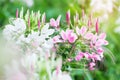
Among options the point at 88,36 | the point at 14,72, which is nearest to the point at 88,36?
the point at 88,36

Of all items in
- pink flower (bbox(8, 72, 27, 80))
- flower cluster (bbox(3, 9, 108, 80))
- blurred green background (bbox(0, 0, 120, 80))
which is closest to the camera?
pink flower (bbox(8, 72, 27, 80))

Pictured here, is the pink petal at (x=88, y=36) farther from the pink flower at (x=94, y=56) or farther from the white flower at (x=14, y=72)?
the white flower at (x=14, y=72)

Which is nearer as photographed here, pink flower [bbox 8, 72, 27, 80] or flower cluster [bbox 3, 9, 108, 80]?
pink flower [bbox 8, 72, 27, 80]

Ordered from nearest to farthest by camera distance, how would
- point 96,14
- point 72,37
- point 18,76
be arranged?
point 18,76 → point 72,37 → point 96,14

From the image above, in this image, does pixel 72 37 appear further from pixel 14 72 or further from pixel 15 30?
pixel 14 72

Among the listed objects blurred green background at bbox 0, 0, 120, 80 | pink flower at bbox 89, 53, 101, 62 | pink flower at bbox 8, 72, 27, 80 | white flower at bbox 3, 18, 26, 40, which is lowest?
pink flower at bbox 8, 72, 27, 80

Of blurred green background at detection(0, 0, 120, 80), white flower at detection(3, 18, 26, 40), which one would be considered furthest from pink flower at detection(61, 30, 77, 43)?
blurred green background at detection(0, 0, 120, 80)

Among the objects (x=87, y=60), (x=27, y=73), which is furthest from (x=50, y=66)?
(x=87, y=60)

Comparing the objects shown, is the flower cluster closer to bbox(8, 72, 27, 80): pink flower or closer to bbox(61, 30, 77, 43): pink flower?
bbox(61, 30, 77, 43): pink flower

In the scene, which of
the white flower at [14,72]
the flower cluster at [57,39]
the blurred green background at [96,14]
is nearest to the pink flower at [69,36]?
the flower cluster at [57,39]
